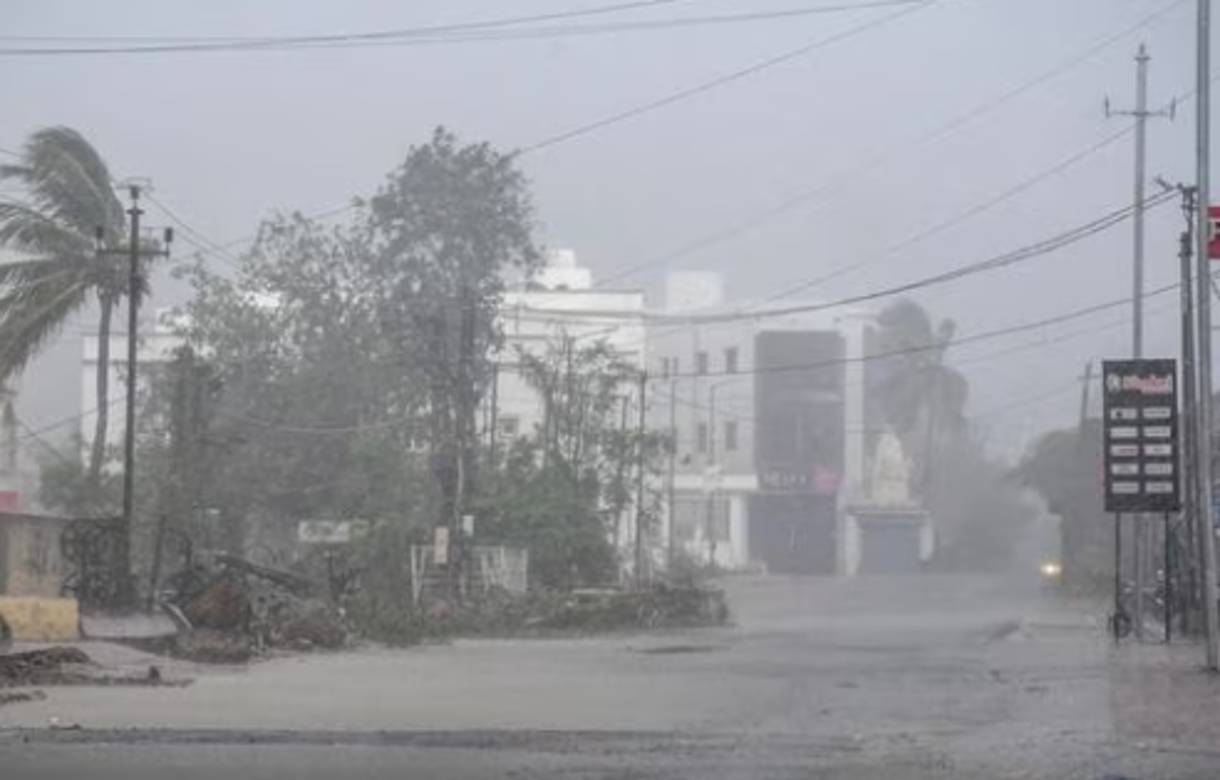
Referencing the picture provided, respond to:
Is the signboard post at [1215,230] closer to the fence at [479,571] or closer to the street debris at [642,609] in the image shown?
the street debris at [642,609]

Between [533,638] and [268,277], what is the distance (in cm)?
2045

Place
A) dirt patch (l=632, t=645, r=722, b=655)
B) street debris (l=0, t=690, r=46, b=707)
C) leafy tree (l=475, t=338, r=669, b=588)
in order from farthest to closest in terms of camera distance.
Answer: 1. leafy tree (l=475, t=338, r=669, b=588)
2. dirt patch (l=632, t=645, r=722, b=655)
3. street debris (l=0, t=690, r=46, b=707)

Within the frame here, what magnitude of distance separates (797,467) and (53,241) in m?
54.3

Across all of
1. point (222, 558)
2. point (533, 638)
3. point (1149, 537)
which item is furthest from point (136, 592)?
point (1149, 537)

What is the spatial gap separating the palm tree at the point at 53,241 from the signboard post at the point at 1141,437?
22.7 m

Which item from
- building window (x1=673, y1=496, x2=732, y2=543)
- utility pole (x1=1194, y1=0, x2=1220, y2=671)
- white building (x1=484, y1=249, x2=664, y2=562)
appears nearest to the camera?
utility pole (x1=1194, y1=0, x2=1220, y2=671)

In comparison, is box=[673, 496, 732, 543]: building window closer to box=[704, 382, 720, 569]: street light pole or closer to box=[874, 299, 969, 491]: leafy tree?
box=[704, 382, 720, 569]: street light pole

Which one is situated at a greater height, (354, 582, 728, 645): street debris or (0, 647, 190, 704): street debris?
(0, 647, 190, 704): street debris

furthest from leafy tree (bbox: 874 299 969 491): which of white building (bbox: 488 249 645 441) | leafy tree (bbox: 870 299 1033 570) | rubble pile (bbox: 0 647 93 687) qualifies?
rubble pile (bbox: 0 647 93 687)

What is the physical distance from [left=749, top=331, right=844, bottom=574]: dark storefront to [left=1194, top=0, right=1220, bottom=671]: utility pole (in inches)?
2465

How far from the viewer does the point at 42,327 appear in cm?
3803

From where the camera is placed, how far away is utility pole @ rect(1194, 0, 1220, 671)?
22156mm

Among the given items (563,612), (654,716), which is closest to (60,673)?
(654,716)

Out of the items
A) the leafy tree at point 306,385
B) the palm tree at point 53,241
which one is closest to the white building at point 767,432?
the leafy tree at point 306,385
